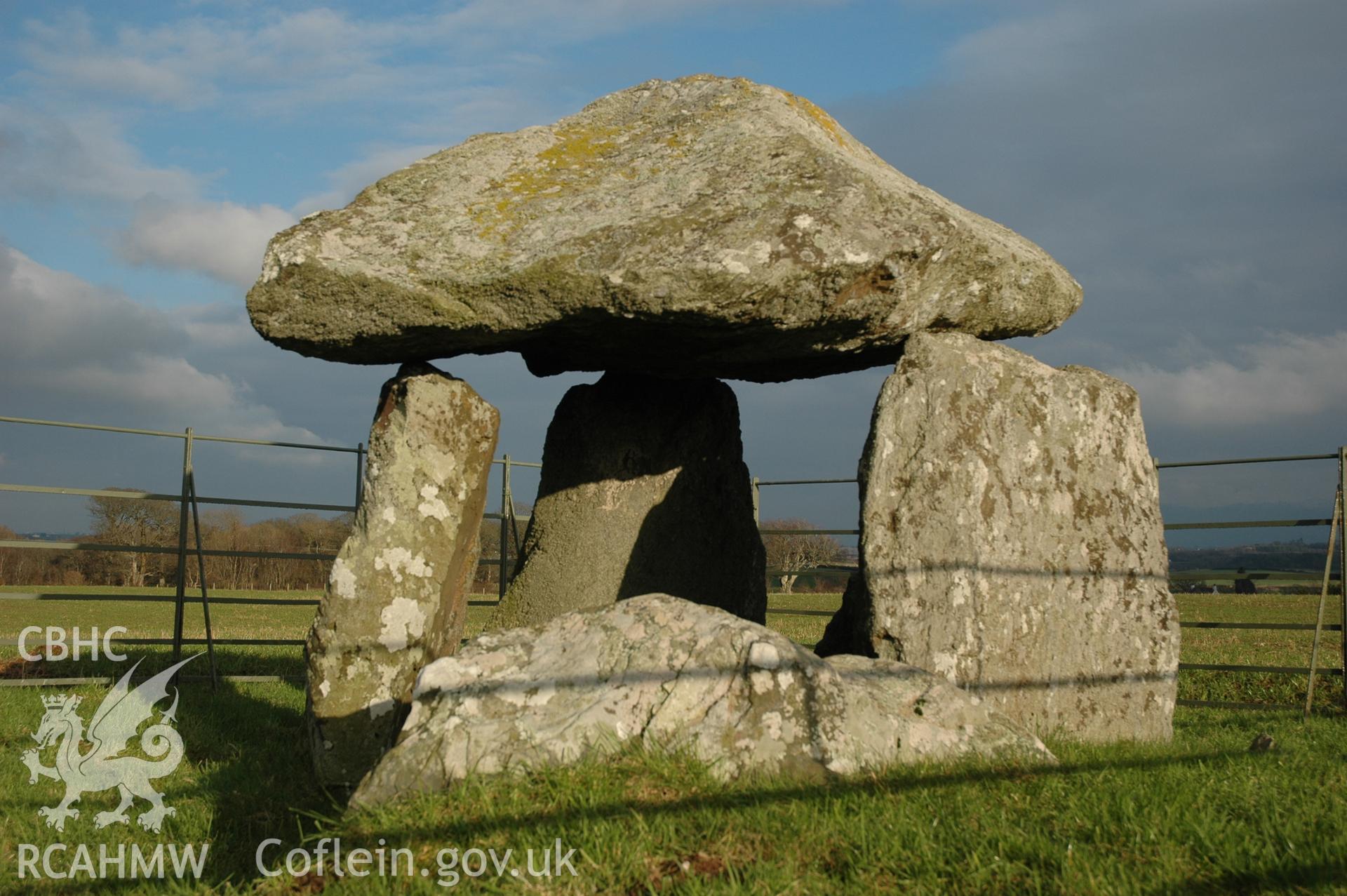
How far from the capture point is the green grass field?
3551 millimetres

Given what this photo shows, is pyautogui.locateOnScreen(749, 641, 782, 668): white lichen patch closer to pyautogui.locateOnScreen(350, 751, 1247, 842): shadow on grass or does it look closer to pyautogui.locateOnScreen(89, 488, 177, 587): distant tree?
pyautogui.locateOnScreen(350, 751, 1247, 842): shadow on grass

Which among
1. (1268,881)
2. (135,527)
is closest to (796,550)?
(135,527)

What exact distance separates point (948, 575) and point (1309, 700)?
169 inches

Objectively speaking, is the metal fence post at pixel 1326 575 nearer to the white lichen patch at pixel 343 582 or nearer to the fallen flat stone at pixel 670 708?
the fallen flat stone at pixel 670 708

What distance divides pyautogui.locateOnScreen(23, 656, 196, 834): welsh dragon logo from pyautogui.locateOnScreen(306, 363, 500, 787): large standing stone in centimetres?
93

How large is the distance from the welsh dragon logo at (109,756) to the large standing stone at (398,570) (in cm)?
93

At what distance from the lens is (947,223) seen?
239 inches

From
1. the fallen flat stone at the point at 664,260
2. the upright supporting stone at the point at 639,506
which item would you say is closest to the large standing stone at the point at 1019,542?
the fallen flat stone at the point at 664,260

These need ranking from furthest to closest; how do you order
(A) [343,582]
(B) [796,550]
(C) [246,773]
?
(B) [796,550]
(C) [246,773]
(A) [343,582]

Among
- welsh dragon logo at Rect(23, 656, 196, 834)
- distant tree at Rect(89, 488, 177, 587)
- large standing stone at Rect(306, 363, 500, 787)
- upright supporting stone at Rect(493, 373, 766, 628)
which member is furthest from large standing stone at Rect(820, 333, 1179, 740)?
distant tree at Rect(89, 488, 177, 587)

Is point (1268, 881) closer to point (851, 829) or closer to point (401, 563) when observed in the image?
point (851, 829)

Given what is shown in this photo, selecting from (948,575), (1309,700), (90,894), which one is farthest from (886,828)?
(1309,700)

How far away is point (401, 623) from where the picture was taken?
19.6 ft

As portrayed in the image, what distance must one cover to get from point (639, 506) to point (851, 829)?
4087 mm
